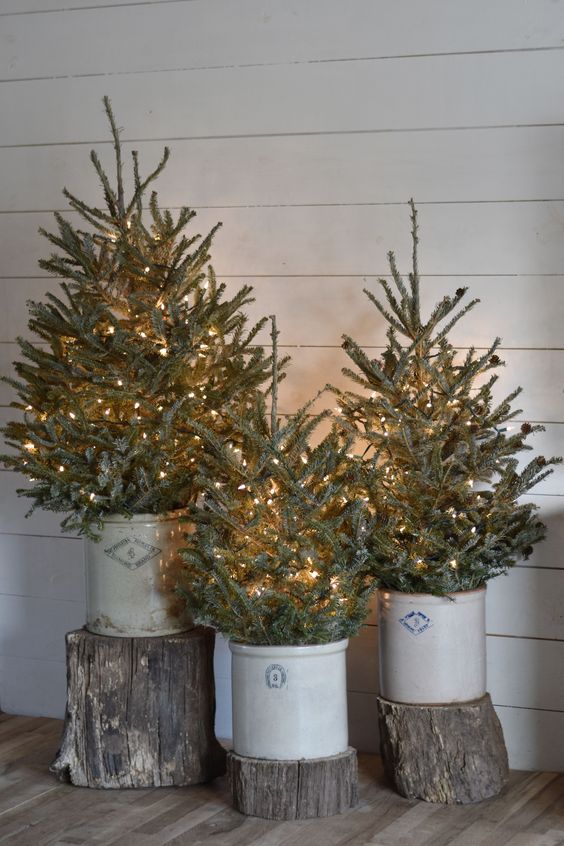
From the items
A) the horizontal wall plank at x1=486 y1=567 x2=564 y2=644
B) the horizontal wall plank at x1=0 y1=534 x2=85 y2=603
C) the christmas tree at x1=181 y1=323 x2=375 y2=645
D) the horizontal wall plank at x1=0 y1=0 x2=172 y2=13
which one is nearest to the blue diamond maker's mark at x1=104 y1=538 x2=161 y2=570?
the christmas tree at x1=181 y1=323 x2=375 y2=645

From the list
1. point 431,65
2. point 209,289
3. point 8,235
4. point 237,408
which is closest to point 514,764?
point 237,408

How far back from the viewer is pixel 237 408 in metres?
3.13

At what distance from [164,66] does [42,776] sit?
83.1 inches

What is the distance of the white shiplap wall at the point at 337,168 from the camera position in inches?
127

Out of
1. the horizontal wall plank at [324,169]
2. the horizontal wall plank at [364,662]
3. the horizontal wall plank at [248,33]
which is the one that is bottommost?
the horizontal wall plank at [364,662]

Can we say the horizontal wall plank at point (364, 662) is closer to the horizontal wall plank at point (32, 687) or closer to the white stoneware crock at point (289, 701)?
the white stoneware crock at point (289, 701)

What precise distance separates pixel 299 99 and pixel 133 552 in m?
→ 1.40

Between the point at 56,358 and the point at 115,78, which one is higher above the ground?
the point at 115,78

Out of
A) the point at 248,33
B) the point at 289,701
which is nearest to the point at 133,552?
the point at 289,701

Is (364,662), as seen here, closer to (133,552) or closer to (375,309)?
(133,552)

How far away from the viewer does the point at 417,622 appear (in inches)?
118

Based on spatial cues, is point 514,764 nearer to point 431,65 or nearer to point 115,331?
point 115,331

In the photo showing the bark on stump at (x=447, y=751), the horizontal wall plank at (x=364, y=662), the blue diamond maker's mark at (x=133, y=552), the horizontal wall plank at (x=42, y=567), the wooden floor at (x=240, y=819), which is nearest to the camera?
the wooden floor at (x=240, y=819)

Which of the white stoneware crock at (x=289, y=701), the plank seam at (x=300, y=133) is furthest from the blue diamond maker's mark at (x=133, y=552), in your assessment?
the plank seam at (x=300, y=133)
